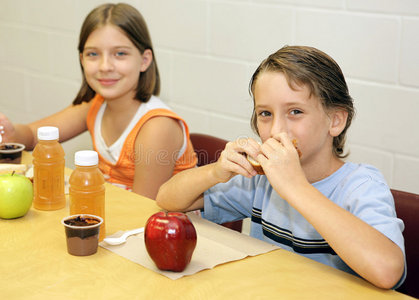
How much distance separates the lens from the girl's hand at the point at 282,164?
3.79 feet

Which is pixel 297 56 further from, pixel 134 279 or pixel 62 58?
pixel 62 58

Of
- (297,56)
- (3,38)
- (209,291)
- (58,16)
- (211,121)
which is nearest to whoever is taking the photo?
(209,291)

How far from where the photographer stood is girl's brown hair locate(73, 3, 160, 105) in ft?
6.48

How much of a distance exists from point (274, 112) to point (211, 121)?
3.99 ft

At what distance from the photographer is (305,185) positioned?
1148mm

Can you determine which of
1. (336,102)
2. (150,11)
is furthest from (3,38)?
(336,102)

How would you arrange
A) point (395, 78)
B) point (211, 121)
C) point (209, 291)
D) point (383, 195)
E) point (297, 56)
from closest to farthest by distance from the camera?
point (209, 291) < point (383, 195) < point (297, 56) < point (395, 78) < point (211, 121)

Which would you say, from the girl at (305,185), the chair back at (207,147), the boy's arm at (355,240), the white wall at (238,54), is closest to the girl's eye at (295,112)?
the girl at (305,185)

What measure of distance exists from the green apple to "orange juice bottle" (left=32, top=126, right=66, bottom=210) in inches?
1.9

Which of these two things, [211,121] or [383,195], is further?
[211,121]

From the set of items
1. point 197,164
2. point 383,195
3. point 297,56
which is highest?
point 297,56

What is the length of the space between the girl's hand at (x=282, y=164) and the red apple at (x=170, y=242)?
0.21 metres

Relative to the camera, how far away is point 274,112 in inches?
51.0

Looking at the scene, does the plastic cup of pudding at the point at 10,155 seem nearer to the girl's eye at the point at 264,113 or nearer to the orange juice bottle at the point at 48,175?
the orange juice bottle at the point at 48,175
